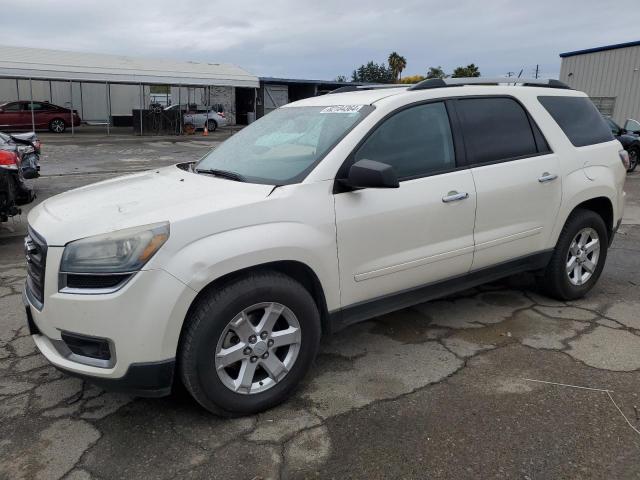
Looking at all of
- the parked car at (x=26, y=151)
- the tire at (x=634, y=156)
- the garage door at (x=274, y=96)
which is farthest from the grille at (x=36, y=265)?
the garage door at (x=274, y=96)

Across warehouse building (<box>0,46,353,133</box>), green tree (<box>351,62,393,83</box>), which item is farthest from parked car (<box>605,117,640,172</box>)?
green tree (<box>351,62,393,83</box>)

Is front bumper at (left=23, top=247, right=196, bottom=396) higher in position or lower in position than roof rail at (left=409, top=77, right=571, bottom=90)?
lower

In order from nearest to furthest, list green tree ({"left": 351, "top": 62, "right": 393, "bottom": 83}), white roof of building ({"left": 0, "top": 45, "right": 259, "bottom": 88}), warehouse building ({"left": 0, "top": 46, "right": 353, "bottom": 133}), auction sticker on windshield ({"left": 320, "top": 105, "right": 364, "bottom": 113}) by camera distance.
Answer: auction sticker on windshield ({"left": 320, "top": 105, "right": 364, "bottom": 113})
white roof of building ({"left": 0, "top": 45, "right": 259, "bottom": 88})
warehouse building ({"left": 0, "top": 46, "right": 353, "bottom": 133})
green tree ({"left": 351, "top": 62, "right": 393, "bottom": 83})

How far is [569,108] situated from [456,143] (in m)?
1.44

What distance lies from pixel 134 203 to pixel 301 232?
3.00 feet

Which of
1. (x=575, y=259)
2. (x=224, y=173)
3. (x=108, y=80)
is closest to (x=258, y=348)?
(x=224, y=173)

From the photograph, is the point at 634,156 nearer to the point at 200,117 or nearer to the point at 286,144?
the point at 286,144

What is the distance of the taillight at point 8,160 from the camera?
6707 mm

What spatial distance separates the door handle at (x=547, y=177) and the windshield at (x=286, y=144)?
Answer: 1510 mm

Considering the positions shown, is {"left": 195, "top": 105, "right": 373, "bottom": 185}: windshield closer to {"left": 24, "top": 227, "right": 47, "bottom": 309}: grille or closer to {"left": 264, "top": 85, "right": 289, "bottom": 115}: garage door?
{"left": 24, "top": 227, "right": 47, "bottom": 309}: grille

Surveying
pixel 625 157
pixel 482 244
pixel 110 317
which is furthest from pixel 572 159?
pixel 110 317

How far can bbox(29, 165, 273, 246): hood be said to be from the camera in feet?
8.81

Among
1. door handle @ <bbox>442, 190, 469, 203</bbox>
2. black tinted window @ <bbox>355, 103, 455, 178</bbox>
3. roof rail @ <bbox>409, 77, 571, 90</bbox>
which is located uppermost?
roof rail @ <bbox>409, 77, 571, 90</bbox>

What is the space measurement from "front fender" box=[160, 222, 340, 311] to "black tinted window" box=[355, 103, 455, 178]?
1.98 feet
